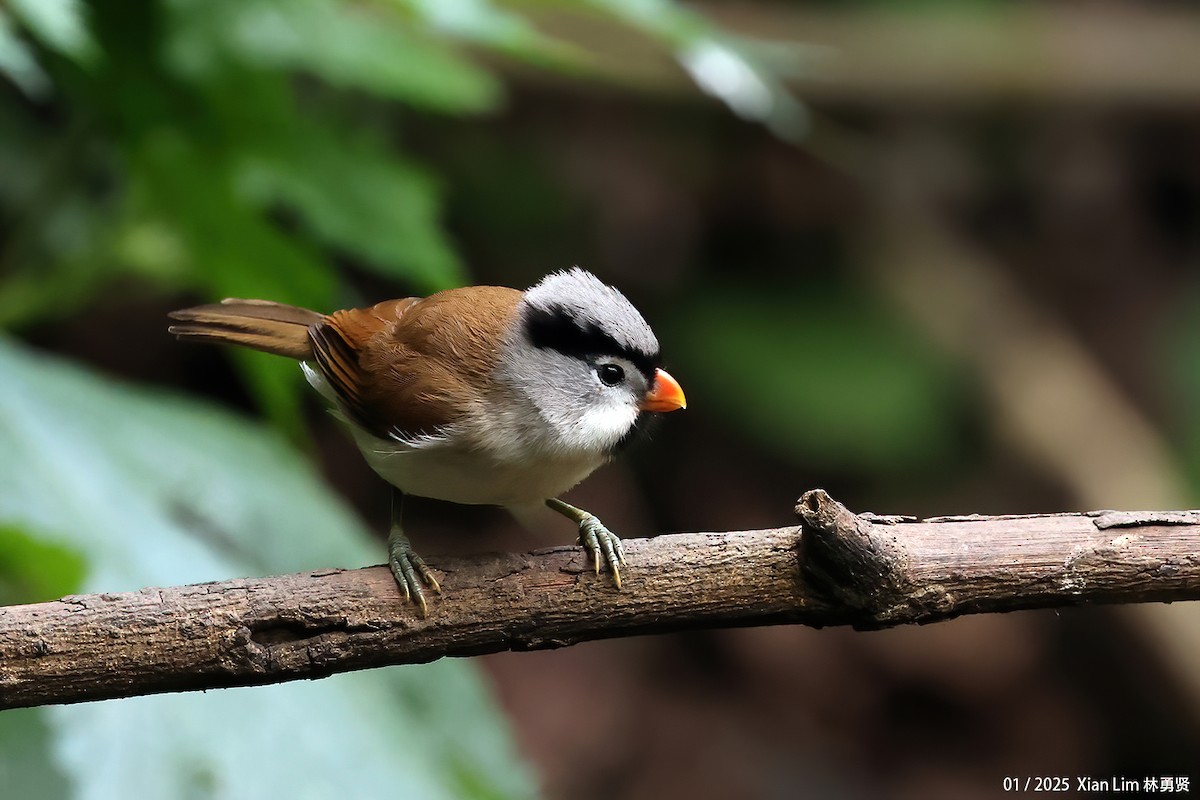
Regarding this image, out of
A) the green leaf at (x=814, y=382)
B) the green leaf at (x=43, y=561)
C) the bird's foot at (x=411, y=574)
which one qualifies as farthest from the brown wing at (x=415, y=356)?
the green leaf at (x=814, y=382)

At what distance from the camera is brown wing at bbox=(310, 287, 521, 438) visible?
8.67 feet

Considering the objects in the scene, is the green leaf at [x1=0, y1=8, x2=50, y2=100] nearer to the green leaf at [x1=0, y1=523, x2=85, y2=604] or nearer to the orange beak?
the green leaf at [x1=0, y1=523, x2=85, y2=604]

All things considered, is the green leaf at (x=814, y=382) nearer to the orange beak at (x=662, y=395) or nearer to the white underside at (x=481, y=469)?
the orange beak at (x=662, y=395)

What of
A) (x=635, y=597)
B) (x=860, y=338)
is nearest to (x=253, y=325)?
(x=635, y=597)

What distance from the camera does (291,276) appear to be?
9.68ft

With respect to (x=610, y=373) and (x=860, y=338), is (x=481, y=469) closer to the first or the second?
(x=610, y=373)

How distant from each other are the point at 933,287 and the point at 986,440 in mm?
1300

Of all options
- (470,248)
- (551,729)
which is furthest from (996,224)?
(551,729)

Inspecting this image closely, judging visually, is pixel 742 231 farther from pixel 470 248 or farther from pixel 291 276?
pixel 291 276

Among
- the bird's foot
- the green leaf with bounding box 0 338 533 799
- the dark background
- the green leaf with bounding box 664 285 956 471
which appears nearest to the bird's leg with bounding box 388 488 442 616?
the bird's foot

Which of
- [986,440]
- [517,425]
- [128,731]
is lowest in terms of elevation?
[128,731]

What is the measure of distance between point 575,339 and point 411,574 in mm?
688

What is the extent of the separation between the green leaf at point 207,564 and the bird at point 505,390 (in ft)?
1.42

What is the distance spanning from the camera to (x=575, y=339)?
8.71 ft
